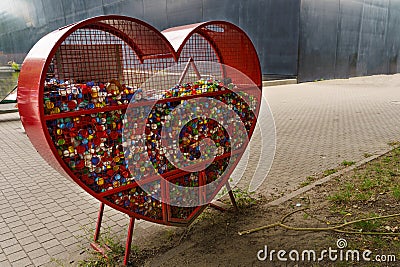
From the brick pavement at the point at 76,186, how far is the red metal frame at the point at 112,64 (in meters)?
0.62

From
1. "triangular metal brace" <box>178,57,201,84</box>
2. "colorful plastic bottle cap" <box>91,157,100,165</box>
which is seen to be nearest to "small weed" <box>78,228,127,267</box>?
"colorful plastic bottle cap" <box>91,157,100,165</box>

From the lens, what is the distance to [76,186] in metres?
5.35

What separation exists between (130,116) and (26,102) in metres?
0.80

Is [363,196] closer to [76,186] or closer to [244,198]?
[244,198]

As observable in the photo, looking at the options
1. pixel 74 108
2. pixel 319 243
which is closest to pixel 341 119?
pixel 319 243

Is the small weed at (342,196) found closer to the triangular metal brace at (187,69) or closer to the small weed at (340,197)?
the small weed at (340,197)

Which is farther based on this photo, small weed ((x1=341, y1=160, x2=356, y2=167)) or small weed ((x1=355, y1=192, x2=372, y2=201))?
small weed ((x1=341, y1=160, x2=356, y2=167))

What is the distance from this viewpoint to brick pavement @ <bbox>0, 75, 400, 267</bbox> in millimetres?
3766

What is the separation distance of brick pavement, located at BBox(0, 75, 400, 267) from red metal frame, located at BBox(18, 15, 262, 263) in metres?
0.62

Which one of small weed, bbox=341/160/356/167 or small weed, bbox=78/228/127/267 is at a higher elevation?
small weed, bbox=78/228/127/267

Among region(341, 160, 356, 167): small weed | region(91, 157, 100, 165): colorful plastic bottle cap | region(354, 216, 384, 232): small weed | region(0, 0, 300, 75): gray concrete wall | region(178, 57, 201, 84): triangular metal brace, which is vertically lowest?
region(341, 160, 356, 167): small weed

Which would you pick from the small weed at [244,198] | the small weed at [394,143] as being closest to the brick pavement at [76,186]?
the small weed at [394,143]

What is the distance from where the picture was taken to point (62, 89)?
2.58 m

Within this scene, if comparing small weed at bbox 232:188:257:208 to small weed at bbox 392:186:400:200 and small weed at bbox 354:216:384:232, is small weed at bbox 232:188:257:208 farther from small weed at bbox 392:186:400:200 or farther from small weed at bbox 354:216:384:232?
small weed at bbox 392:186:400:200
